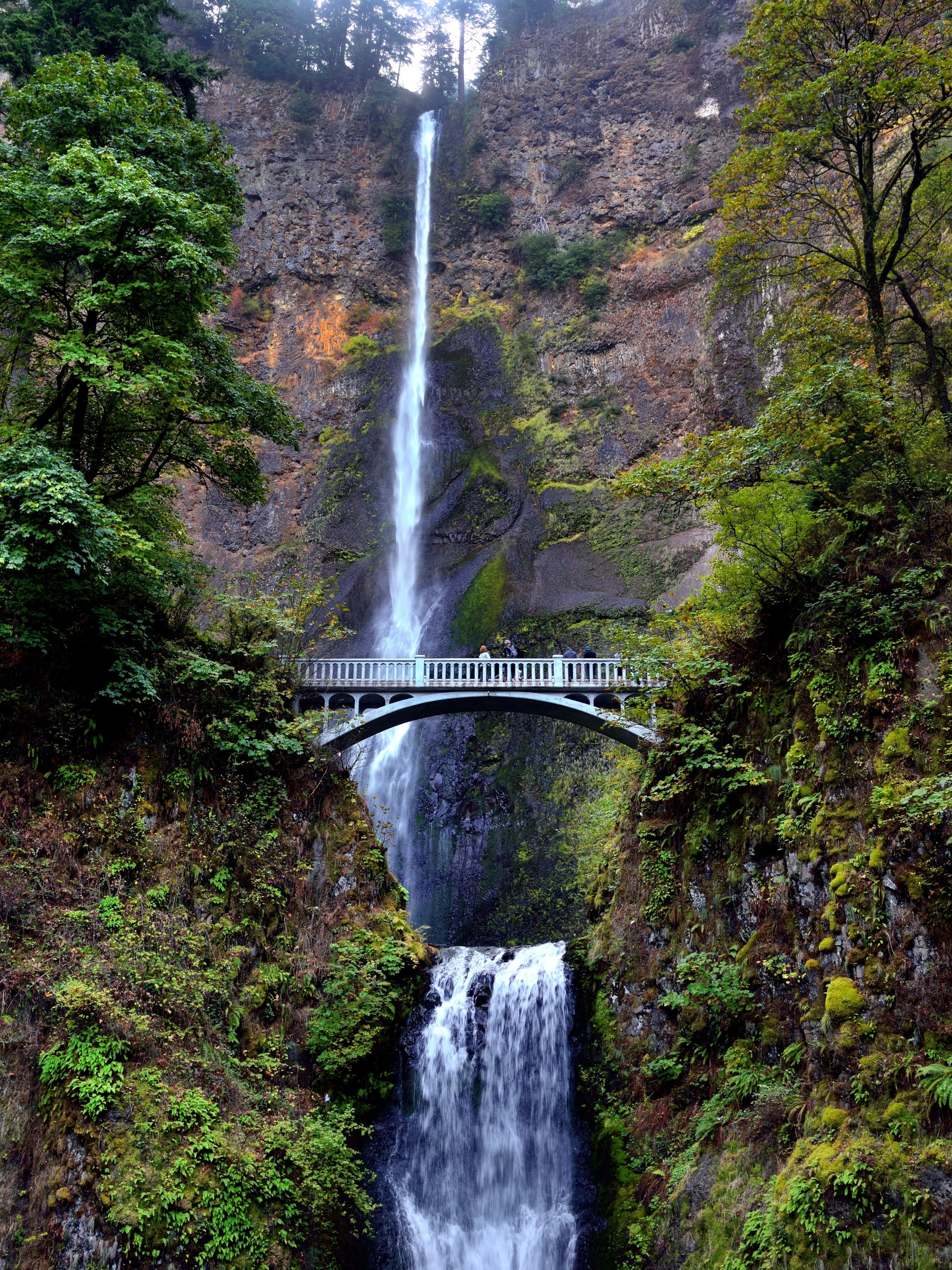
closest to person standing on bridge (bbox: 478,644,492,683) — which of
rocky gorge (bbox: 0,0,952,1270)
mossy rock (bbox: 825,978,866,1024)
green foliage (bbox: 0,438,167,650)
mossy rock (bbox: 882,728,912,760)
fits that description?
rocky gorge (bbox: 0,0,952,1270)

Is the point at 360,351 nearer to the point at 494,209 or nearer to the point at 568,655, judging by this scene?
the point at 494,209

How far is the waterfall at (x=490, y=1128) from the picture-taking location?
11789 millimetres

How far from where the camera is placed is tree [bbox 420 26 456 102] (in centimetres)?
4247

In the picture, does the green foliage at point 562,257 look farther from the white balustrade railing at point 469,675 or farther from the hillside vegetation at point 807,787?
the white balustrade railing at point 469,675

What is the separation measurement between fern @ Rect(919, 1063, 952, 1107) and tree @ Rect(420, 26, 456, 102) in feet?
153

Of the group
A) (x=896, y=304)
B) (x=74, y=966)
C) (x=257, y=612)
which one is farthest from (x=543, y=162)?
(x=74, y=966)

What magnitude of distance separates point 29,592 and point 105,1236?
7309 mm

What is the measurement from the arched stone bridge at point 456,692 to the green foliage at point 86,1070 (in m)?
8.37

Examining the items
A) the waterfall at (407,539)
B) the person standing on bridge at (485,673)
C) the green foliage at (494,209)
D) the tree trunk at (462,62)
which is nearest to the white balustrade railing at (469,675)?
the person standing on bridge at (485,673)

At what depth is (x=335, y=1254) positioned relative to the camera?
1067 centimetres

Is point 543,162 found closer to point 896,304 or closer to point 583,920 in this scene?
point 896,304

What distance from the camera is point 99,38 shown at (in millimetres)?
15703

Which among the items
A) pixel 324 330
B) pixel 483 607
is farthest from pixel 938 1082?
pixel 324 330

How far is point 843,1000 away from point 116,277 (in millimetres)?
12639
